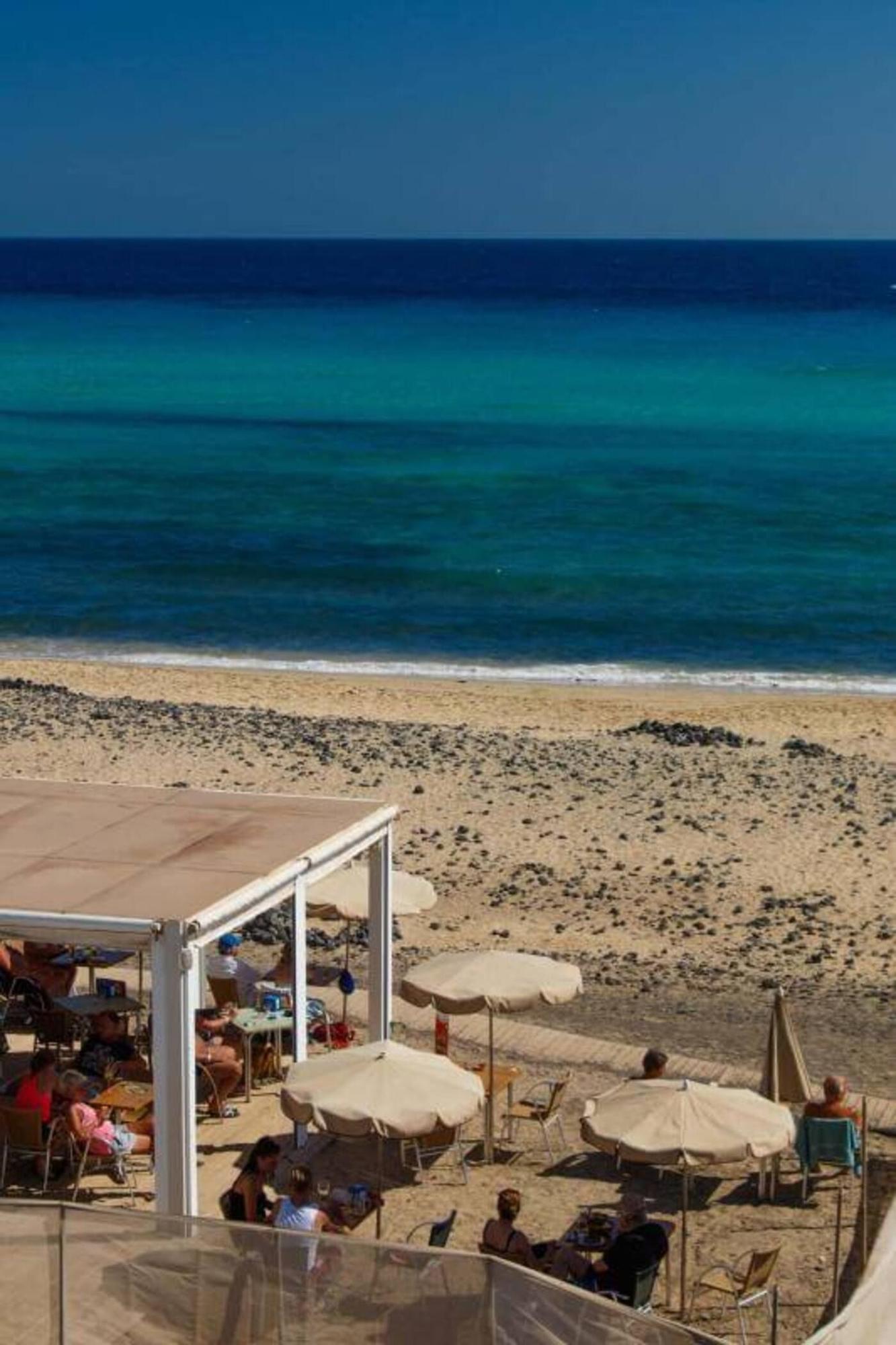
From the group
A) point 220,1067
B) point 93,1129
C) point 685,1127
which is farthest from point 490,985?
point 93,1129

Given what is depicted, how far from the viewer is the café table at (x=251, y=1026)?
43.3ft

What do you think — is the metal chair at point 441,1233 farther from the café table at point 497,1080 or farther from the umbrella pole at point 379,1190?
the café table at point 497,1080

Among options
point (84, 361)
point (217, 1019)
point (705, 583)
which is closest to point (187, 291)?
point (84, 361)

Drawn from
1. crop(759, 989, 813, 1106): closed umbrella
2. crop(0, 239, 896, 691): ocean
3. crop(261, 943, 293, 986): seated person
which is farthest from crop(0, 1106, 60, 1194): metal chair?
crop(0, 239, 896, 691): ocean

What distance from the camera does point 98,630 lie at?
125ft

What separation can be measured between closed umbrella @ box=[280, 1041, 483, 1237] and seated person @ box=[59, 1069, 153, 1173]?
47.5 inches

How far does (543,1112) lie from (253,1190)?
8.87 feet

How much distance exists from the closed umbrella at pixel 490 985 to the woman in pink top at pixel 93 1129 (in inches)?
75.7

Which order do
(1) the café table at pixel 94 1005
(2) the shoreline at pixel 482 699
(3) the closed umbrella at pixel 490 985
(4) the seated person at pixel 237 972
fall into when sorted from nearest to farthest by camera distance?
(3) the closed umbrella at pixel 490 985
(1) the café table at pixel 94 1005
(4) the seated person at pixel 237 972
(2) the shoreline at pixel 482 699

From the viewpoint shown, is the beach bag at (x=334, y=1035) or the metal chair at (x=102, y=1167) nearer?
the metal chair at (x=102, y=1167)

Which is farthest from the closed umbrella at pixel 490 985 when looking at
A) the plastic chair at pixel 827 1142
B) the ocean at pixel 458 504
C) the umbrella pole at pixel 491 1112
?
the ocean at pixel 458 504

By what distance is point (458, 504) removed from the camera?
5206cm

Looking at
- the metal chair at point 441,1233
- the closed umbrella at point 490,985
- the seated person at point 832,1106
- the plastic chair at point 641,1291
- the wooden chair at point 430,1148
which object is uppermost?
the closed umbrella at point 490,985

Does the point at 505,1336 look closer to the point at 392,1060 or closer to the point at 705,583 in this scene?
the point at 392,1060
